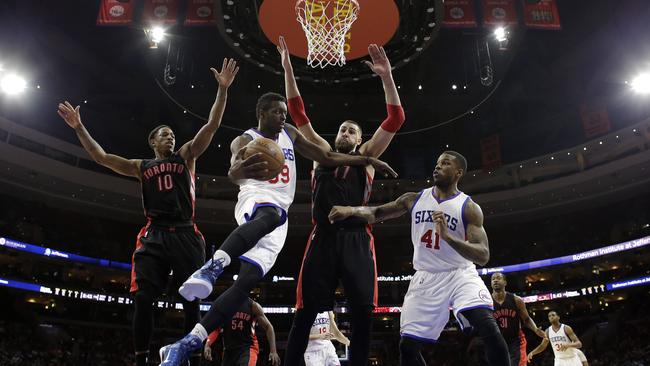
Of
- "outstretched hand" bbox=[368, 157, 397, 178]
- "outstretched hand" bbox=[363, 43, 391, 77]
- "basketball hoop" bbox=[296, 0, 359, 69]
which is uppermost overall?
A: "basketball hoop" bbox=[296, 0, 359, 69]

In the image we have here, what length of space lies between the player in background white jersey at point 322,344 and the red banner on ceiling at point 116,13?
768 cm

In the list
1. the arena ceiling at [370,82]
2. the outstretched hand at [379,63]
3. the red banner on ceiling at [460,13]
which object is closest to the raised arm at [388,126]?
the outstretched hand at [379,63]

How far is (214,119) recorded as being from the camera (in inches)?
203

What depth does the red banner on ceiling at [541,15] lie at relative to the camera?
1200 centimetres

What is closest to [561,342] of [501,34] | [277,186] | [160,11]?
[501,34]

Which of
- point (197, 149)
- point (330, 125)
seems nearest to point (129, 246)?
point (330, 125)

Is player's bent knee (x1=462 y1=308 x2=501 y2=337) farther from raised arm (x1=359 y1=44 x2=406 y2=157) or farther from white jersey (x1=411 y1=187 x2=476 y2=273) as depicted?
raised arm (x1=359 y1=44 x2=406 y2=157)

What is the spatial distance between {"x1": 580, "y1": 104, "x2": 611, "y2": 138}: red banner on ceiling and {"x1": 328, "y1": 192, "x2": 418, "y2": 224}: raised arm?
2099cm

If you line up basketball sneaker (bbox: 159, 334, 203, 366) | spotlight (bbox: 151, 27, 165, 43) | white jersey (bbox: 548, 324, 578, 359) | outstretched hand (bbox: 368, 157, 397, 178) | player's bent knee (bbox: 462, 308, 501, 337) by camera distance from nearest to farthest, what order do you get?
basketball sneaker (bbox: 159, 334, 203, 366) < outstretched hand (bbox: 368, 157, 397, 178) < player's bent knee (bbox: 462, 308, 501, 337) < white jersey (bbox: 548, 324, 578, 359) < spotlight (bbox: 151, 27, 165, 43)

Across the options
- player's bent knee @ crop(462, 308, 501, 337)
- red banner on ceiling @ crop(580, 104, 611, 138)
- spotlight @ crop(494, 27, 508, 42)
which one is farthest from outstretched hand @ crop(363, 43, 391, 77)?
red banner on ceiling @ crop(580, 104, 611, 138)

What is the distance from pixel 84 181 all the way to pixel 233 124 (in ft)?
28.8

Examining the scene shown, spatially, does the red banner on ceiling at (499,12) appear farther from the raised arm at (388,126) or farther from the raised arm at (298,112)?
the raised arm at (298,112)

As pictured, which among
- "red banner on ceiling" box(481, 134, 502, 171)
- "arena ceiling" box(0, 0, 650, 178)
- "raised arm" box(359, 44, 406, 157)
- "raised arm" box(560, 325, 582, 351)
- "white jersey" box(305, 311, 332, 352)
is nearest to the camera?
"raised arm" box(359, 44, 406, 157)

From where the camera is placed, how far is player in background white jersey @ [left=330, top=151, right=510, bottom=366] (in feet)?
15.4
